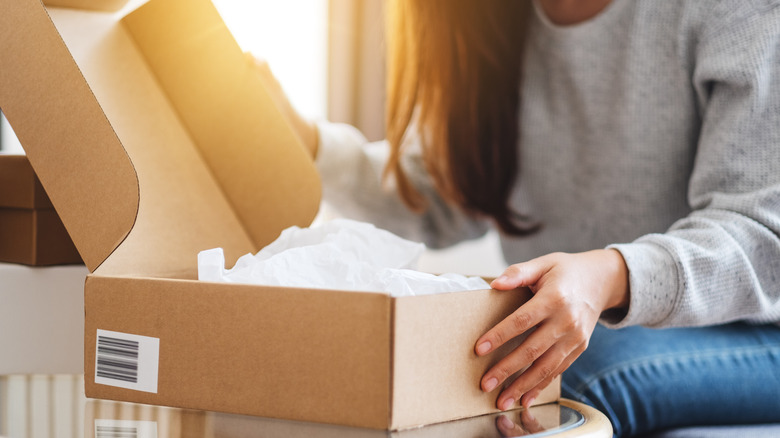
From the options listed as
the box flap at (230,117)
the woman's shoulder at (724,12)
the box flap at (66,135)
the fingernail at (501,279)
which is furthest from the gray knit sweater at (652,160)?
the box flap at (66,135)

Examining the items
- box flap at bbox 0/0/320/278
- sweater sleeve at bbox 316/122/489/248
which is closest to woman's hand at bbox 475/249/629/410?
box flap at bbox 0/0/320/278

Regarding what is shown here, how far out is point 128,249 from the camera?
55 cm

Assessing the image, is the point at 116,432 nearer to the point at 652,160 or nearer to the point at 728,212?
the point at 728,212

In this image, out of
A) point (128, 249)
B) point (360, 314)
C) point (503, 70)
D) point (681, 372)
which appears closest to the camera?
point (360, 314)

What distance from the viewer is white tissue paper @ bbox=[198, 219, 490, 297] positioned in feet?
1.56

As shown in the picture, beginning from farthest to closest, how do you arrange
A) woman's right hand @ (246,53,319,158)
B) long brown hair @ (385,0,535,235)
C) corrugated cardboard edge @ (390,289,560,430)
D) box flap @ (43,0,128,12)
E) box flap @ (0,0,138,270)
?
long brown hair @ (385,0,535,235) < woman's right hand @ (246,53,319,158) < box flap @ (43,0,128,12) < box flap @ (0,0,138,270) < corrugated cardboard edge @ (390,289,560,430)

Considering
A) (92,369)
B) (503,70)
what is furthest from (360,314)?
(503,70)

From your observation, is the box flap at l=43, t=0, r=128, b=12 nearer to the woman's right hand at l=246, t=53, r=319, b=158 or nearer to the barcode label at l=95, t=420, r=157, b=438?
the woman's right hand at l=246, t=53, r=319, b=158

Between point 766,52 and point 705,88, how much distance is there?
0.30 ft

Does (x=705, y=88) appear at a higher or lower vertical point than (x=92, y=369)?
higher

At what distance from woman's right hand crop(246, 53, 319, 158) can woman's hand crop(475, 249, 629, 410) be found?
0.44m

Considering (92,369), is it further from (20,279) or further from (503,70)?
(503,70)

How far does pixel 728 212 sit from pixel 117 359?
533 millimetres

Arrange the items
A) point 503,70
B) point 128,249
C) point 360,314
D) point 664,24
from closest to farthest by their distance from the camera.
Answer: point 360,314 → point 128,249 → point 664,24 → point 503,70
